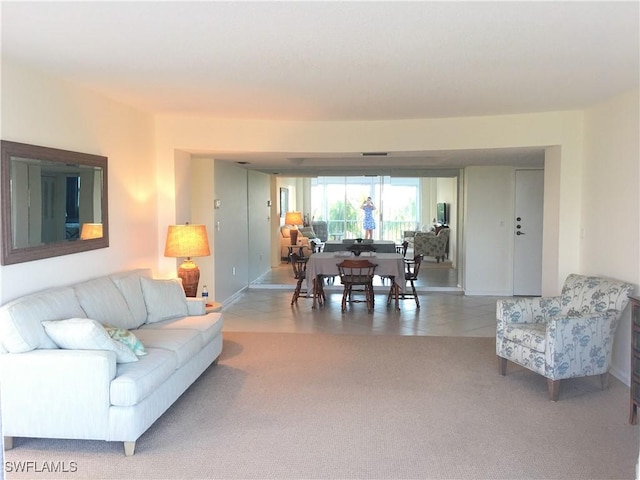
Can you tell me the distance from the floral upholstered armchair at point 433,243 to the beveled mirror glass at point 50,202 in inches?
339

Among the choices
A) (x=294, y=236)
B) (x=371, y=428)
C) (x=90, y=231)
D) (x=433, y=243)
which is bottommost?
(x=371, y=428)

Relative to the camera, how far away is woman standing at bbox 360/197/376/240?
11938mm

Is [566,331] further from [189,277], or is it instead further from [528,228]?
[528,228]

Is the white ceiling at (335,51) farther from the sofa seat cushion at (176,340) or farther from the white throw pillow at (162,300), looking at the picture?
Result: the sofa seat cushion at (176,340)

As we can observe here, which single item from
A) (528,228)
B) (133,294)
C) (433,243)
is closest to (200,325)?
(133,294)

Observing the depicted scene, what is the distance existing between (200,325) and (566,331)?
277 cm

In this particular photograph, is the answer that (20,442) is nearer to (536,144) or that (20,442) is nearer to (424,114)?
(424,114)

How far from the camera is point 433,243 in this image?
12.0m

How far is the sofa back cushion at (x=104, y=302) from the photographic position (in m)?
3.71

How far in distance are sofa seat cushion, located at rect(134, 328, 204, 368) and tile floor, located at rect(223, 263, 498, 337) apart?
203 centimetres

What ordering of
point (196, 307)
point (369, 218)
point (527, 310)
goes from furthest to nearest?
1. point (369, 218)
2. point (196, 307)
3. point (527, 310)

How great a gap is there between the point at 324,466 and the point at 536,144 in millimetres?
Result: 3877

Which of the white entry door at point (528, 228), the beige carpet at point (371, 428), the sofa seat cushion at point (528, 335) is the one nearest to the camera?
the beige carpet at point (371, 428)

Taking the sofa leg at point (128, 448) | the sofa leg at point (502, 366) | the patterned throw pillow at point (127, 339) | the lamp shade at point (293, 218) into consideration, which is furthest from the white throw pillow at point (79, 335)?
the lamp shade at point (293, 218)
